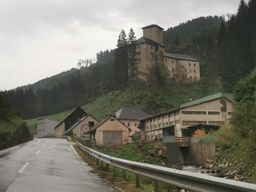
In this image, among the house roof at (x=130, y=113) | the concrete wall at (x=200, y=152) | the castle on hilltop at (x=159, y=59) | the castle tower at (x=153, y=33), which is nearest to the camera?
the concrete wall at (x=200, y=152)

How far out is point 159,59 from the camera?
392 ft

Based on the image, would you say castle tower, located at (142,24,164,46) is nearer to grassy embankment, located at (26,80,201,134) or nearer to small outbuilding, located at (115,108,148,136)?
grassy embankment, located at (26,80,201,134)

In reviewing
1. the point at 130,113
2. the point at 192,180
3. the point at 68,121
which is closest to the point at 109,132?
the point at 130,113

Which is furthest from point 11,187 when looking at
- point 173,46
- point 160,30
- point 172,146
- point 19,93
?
point 19,93

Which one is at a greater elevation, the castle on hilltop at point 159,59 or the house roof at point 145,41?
the house roof at point 145,41

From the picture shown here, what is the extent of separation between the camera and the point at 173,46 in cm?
14850

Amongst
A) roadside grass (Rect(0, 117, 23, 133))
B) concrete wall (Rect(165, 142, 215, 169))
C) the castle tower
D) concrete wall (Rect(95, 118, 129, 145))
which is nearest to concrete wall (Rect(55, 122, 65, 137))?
concrete wall (Rect(95, 118, 129, 145))

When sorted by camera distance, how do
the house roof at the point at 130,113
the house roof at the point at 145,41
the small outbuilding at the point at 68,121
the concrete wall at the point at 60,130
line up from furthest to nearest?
the house roof at the point at 145,41
the concrete wall at the point at 60,130
the small outbuilding at the point at 68,121
the house roof at the point at 130,113

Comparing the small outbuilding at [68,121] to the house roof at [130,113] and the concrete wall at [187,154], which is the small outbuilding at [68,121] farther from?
the concrete wall at [187,154]

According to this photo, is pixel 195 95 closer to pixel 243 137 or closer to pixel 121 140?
pixel 121 140

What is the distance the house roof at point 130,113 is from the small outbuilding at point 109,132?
23414 millimetres

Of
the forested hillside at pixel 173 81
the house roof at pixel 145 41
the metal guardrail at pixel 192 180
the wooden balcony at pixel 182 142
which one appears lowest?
the wooden balcony at pixel 182 142

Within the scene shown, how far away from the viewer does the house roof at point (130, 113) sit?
87.2m

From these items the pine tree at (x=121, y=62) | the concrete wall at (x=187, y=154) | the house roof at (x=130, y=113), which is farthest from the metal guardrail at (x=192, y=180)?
the pine tree at (x=121, y=62)
